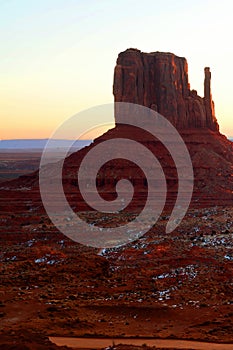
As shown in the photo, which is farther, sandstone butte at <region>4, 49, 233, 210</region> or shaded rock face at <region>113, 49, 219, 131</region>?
shaded rock face at <region>113, 49, 219, 131</region>

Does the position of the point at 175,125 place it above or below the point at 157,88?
below

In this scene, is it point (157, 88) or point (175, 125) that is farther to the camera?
point (157, 88)

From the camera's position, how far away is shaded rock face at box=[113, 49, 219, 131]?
239ft

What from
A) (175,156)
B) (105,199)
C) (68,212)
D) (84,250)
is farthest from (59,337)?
(175,156)

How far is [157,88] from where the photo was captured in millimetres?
74375

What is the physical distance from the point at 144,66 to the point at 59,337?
6248 cm

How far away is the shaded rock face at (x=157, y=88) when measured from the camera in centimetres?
7294

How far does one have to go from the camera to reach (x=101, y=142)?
6700cm

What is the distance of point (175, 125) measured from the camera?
2837 inches

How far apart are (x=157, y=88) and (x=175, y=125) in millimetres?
6424

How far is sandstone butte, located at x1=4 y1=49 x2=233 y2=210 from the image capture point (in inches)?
2349

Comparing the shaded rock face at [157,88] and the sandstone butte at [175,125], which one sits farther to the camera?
the shaded rock face at [157,88]

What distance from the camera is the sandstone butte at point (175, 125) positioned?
5966 centimetres

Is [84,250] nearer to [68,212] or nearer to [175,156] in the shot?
[68,212]
